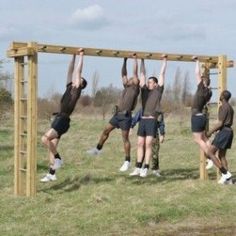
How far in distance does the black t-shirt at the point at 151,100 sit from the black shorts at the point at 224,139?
1472mm

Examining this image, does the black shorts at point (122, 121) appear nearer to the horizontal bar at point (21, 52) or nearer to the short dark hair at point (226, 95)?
the short dark hair at point (226, 95)

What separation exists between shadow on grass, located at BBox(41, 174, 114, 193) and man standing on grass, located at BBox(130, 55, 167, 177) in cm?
91

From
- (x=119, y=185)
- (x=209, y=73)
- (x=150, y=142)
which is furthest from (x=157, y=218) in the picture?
(x=209, y=73)

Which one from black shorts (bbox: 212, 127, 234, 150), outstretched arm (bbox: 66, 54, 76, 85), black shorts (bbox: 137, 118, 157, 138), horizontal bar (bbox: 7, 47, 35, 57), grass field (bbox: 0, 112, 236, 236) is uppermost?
horizontal bar (bbox: 7, 47, 35, 57)

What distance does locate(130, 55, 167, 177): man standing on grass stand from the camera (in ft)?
45.3

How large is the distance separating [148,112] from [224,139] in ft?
5.76

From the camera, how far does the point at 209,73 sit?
1473 cm

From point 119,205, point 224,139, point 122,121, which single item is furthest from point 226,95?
point 119,205

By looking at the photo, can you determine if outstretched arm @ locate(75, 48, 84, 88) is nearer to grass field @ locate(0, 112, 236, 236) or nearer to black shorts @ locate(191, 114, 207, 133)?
grass field @ locate(0, 112, 236, 236)

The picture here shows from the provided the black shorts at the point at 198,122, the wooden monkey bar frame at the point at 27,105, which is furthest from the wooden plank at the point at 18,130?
the black shorts at the point at 198,122

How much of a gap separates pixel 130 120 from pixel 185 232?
5129mm

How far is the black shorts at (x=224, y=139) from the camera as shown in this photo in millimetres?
13461

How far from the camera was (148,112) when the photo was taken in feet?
45.5

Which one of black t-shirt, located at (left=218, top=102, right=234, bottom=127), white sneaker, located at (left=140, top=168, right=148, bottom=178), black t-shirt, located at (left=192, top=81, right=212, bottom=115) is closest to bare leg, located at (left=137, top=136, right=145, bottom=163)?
white sneaker, located at (left=140, top=168, right=148, bottom=178)
